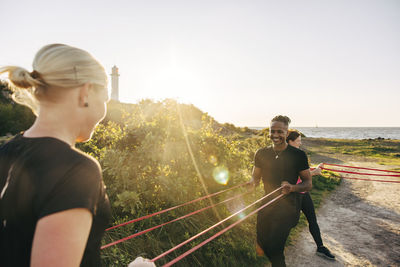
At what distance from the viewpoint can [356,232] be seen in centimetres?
577

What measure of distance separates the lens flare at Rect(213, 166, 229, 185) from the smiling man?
0.95 meters

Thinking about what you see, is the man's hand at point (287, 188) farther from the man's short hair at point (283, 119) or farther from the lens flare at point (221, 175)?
the lens flare at point (221, 175)

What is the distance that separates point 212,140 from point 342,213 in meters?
5.68

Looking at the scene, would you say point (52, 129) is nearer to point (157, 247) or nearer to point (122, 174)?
point (122, 174)

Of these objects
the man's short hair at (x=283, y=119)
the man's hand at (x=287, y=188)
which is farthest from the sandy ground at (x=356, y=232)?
the man's short hair at (x=283, y=119)

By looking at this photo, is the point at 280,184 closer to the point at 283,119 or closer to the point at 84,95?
the point at 283,119

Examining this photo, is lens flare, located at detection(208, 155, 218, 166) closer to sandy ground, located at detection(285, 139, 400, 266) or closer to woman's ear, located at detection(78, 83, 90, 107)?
sandy ground, located at detection(285, 139, 400, 266)

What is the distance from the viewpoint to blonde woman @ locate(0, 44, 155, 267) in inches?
29.0

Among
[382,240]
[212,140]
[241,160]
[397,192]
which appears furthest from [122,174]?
[397,192]

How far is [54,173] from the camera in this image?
2.54 feet

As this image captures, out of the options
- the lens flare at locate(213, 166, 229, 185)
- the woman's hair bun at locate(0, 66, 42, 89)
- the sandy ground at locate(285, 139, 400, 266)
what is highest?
the woman's hair bun at locate(0, 66, 42, 89)

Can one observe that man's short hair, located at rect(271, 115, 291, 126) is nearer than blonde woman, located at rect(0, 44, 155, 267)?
No

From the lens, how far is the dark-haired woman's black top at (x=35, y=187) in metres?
0.76

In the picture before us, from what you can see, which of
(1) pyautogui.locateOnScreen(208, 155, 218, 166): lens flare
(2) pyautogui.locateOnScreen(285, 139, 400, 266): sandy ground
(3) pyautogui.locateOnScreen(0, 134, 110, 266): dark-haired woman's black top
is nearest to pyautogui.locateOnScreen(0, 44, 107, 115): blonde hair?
(3) pyautogui.locateOnScreen(0, 134, 110, 266): dark-haired woman's black top
